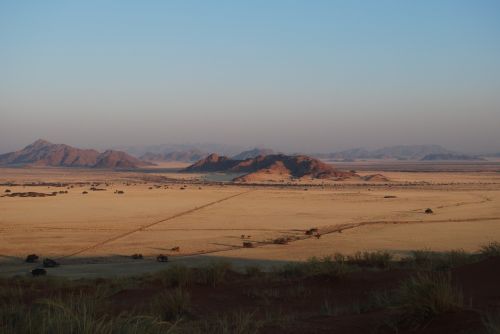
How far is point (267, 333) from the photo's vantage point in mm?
8156

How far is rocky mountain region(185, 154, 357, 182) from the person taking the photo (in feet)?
292

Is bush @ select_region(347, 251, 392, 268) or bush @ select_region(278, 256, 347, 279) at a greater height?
bush @ select_region(278, 256, 347, 279)

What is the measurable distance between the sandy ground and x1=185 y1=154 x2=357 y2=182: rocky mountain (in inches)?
1542

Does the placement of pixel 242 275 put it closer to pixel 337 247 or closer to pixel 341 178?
pixel 337 247

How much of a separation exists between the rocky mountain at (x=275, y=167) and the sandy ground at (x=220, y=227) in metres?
39.2

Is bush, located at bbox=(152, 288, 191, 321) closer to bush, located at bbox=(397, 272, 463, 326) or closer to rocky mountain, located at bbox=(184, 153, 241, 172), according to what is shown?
bush, located at bbox=(397, 272, 463, 326)

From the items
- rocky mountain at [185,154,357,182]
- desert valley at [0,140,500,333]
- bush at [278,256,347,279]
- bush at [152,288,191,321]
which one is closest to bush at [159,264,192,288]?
desert valley at [0,140,500,333]

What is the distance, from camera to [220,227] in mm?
29906

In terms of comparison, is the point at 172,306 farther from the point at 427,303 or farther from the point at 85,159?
the point at 85,159

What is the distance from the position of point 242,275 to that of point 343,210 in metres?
24.1

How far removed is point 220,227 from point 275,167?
225ft

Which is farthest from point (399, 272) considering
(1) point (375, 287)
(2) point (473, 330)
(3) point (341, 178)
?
(3) point (341, 178)

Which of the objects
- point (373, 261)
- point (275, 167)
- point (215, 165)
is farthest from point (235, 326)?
point (215, 165)

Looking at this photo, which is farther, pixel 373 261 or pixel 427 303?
pixel 373 261
